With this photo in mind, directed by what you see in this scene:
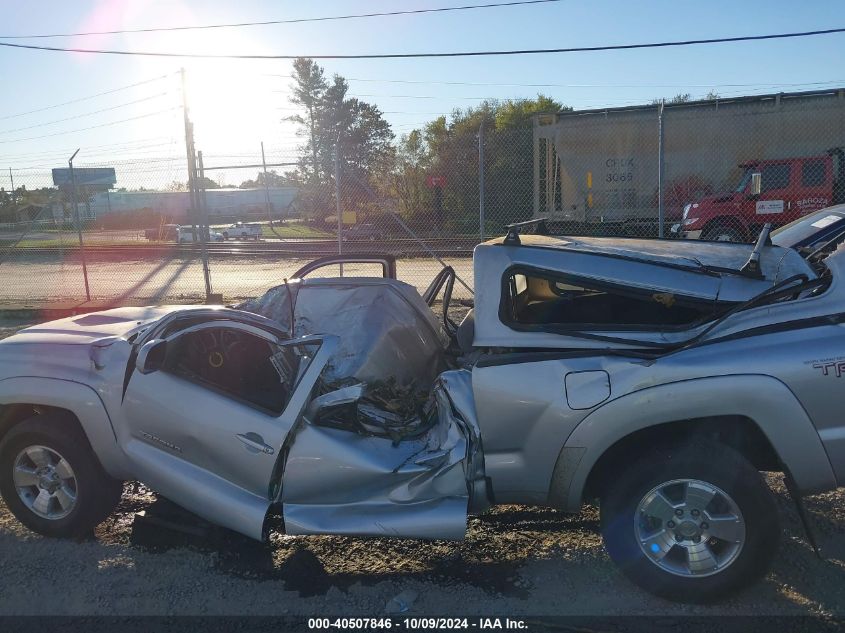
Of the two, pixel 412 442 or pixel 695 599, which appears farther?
pixel 412 442

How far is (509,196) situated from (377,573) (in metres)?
22.1

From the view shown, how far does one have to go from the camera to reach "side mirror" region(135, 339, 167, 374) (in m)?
3.49

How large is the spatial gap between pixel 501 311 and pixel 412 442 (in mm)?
835

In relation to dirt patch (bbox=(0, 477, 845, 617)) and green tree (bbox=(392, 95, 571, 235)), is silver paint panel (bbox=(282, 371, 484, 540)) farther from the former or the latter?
green tree (bbox=(392, 95, 571, 235))

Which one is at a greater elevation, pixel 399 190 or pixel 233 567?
pixel 399 190

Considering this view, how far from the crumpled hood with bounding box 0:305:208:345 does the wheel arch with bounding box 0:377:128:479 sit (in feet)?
0.91

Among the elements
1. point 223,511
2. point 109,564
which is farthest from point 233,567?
point 109,564

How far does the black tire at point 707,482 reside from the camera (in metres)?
2.91

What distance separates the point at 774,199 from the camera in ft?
44.4

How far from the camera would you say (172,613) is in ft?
10.4

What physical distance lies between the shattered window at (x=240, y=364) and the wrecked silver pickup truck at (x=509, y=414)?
1cm

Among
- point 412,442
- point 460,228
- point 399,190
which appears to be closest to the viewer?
point 412,442

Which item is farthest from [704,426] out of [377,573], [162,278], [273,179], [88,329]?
[273,179]

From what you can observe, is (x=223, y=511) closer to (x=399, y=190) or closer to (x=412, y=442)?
(x=412, y=442)
